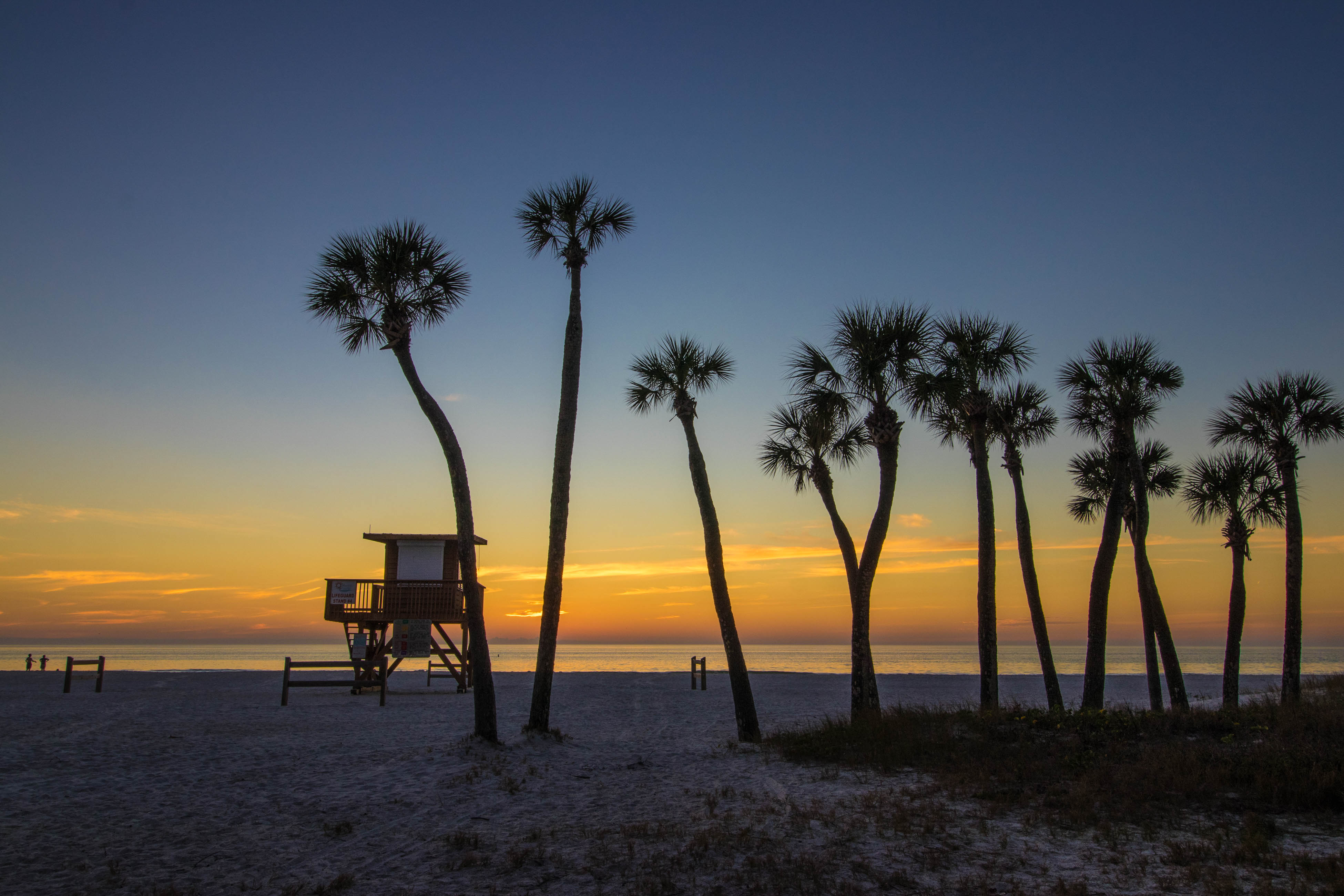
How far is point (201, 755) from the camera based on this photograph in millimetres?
13648

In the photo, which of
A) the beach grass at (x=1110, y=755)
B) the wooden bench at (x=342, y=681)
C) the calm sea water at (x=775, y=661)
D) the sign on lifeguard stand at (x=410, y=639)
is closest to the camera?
the beach grass at (x=1110, y=755)

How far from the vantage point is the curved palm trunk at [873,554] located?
55.4 feet

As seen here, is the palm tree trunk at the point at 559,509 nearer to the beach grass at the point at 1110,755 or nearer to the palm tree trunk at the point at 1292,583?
the beach grass at the point at 1110,755

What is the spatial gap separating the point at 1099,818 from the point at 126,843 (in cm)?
1117

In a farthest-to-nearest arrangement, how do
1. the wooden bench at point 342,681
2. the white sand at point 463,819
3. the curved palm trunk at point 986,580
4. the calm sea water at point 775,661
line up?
the calm sea water at point 775,661 < the wooden bench at point 342,681 < the curved palm trunk at point 986,580 < the white sand at point 463,819

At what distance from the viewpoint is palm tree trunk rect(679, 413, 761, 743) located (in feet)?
52.5

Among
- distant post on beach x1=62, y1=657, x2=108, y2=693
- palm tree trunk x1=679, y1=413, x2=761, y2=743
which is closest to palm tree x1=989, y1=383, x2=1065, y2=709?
palm tree trunk x1=679, y1=413, x2=761, y2=743

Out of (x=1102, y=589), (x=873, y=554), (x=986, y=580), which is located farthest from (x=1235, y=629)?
(x=873, y=554)

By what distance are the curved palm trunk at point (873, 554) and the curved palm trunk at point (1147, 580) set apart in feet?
25.9

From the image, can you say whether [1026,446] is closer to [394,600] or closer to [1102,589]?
[1102,589]

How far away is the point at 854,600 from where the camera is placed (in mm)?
17562

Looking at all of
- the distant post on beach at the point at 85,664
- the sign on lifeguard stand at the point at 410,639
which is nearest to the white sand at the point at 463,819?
the distant post on beach at the point at 85,664

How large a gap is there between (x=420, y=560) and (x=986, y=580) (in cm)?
2059

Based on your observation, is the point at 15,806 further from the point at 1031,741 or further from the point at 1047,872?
the point at 1031,741
